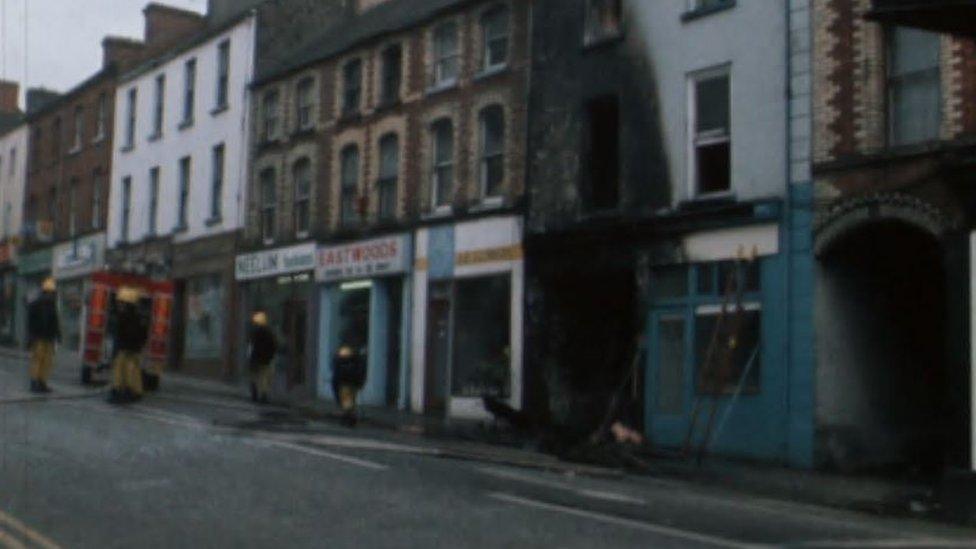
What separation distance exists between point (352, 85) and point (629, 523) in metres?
22.5

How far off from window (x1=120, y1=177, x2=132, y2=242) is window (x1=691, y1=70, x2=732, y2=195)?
2578 cm

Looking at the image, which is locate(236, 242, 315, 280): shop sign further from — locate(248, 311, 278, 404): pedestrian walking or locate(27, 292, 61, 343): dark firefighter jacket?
locate(27, 292, 61, 343): dark firefighter jacket

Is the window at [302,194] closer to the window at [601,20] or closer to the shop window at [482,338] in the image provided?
the shop window at [482,338]

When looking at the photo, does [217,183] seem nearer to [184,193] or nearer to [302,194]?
[184,193]

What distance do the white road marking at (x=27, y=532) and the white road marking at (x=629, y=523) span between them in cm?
411

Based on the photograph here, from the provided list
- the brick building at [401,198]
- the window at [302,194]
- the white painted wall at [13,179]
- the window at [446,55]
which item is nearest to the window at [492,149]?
the brick building at [401,198]

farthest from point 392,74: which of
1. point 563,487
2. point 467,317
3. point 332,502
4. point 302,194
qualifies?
point 332,502

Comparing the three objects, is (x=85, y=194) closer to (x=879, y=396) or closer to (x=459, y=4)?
(x=459, y=4)

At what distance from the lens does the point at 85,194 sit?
4634 cm

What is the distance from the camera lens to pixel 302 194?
1316 inches

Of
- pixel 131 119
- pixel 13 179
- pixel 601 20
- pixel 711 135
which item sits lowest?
pixel 711 135

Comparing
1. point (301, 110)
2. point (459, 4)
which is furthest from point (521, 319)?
point (301, 110)

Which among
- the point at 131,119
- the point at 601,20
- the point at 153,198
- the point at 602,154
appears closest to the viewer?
the point at 602,154

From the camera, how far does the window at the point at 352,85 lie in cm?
3152
